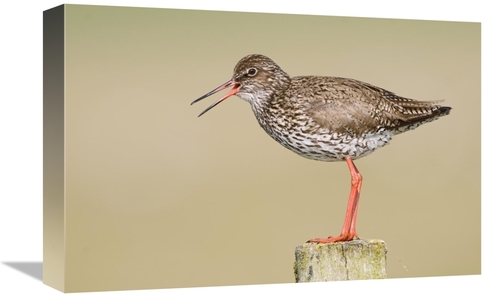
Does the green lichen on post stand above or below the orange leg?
below

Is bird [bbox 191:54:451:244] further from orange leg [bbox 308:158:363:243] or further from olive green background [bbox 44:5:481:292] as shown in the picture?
olive green background [bbox 44:5:481:292]

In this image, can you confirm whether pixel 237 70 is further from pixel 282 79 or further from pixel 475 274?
pixel 475 274

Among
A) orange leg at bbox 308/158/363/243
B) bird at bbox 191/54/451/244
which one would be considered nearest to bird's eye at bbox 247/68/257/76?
bird at bbox 191/54/451/244

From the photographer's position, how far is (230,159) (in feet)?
42.7

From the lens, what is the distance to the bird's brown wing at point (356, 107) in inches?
484

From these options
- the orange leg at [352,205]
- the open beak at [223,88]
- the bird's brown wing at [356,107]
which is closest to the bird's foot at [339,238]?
the orange leg at [352,205]

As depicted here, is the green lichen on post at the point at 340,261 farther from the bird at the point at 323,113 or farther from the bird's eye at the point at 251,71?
the bird's eye at the point at 251,71

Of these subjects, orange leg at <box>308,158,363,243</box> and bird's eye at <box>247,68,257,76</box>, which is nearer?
orange leg at <box>308,158,363,243</box>

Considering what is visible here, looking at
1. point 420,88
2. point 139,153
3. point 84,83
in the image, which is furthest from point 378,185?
point 84,83

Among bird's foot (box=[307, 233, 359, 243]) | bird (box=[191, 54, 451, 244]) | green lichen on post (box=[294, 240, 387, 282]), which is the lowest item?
green lichen on post (box=[294, 240, 387, 282])

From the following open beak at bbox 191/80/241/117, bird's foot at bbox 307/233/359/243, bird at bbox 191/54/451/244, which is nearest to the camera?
bird's foot at bbox 307/233/359/243

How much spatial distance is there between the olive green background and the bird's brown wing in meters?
0.64

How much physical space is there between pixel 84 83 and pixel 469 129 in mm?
5690

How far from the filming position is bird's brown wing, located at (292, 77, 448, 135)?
40.3 ft
